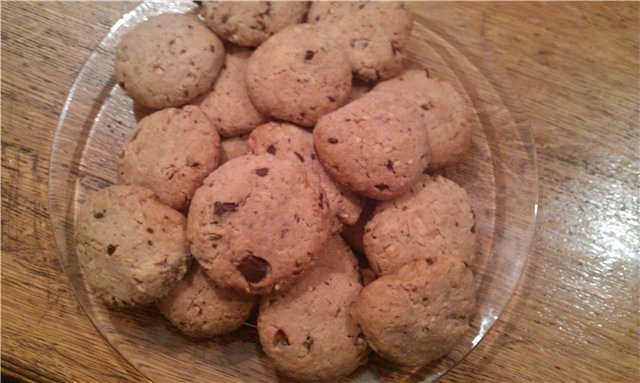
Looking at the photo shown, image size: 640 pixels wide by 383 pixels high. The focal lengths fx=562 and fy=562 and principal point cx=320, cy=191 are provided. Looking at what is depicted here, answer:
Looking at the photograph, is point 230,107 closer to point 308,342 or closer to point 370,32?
point 370,32

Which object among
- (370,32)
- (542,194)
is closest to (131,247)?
(370,32)

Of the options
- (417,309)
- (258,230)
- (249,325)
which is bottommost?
(249,325)

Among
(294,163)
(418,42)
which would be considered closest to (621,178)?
(418,42)

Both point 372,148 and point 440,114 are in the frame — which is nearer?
point 372,148

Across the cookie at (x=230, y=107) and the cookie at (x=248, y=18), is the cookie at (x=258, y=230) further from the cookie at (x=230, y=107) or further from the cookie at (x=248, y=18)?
the cookie at (x=248, y=18)

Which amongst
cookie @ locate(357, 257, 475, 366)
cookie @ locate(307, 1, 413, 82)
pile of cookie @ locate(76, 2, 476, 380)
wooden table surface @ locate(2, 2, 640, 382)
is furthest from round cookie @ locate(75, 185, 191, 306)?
cookie @ locate(307, 1, 413, 82)

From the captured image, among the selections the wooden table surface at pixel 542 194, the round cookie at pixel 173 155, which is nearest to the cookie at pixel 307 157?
the round cookie at pixel 173 155

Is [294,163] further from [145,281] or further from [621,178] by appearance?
[621,178]
